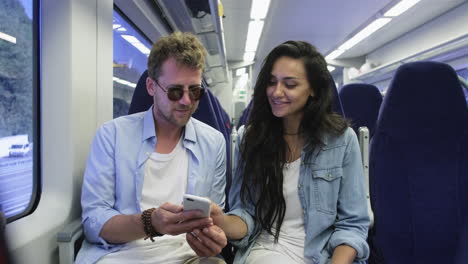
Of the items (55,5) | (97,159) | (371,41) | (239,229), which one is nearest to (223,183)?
(239,229)

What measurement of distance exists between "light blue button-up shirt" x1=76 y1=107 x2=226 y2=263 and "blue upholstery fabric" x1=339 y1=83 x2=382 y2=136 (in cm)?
131

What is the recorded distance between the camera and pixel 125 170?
52.5 inches

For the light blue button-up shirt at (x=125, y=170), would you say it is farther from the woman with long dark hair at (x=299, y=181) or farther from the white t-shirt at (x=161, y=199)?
the woman with long dark hair at (x=299, y=181)

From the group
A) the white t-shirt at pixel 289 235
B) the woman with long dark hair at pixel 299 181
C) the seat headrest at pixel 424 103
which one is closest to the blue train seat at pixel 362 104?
the seat headrest at pixel 424 103

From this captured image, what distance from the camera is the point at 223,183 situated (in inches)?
60.0

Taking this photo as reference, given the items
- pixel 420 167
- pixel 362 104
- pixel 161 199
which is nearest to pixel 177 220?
pixel 161 199

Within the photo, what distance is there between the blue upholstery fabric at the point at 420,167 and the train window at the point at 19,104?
1616mm

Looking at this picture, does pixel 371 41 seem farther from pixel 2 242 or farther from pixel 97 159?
pixel 2 242

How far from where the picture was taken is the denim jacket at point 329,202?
129cm

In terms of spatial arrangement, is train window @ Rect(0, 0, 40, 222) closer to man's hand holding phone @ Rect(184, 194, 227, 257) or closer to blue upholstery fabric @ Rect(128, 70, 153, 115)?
blue upholstery fabric @ Rect(128, 70, 153, 115)

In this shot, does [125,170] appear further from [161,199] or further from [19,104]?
[19,104]

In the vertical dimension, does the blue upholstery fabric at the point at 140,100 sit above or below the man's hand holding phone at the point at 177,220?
above

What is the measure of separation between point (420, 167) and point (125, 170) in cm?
138

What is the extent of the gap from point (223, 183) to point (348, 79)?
A: 7507 millimetres
